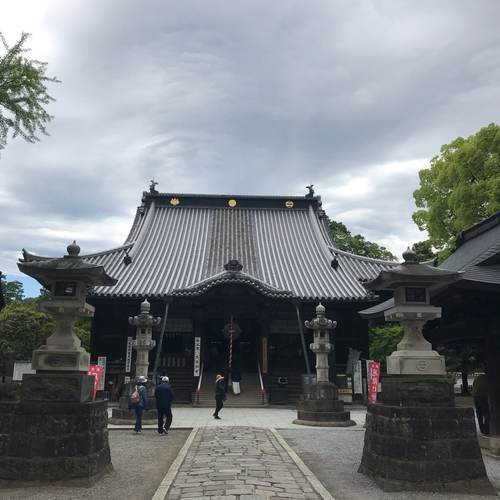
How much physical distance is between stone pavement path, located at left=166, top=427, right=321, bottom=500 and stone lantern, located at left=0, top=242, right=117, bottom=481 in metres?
1.59

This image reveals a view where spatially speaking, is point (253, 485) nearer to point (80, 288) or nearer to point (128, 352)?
point (80, 288)

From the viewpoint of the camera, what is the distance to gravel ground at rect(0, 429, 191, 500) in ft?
21.4

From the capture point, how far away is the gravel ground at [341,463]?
6.73 m

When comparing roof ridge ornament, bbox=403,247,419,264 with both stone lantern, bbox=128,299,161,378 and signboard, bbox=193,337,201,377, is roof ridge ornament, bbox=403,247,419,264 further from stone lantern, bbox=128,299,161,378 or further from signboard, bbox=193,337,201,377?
signboard, bbox=193,337,201,377

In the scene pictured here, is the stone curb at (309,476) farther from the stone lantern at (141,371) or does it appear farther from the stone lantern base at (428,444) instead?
the stone lantern at (141,371)

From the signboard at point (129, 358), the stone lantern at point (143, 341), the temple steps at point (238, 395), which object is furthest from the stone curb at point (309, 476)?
the signboard at point (129, 358)

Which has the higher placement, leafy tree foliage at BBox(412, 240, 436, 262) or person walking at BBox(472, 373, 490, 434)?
leafy tree foliage at BBox(412, 240, 436, 262)

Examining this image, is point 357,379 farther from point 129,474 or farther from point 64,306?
point 64,306

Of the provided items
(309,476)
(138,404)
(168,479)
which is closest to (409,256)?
(309,476)

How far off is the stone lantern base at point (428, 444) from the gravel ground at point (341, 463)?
0.84 feet

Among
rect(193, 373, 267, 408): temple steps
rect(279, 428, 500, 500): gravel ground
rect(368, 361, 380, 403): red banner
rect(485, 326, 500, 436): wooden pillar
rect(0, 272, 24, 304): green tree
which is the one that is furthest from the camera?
rect(0, 272, 24, 304): green tree

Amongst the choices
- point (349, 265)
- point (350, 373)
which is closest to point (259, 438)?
point (350, 373)

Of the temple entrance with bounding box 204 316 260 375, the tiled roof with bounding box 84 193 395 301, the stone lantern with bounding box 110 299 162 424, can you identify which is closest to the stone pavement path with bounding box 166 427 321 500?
the stone lantern with bounding box 110 299 162 424

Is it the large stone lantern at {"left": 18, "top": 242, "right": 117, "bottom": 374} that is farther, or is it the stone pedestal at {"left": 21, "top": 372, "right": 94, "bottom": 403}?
the large stone lantern at {"left": 18, "top": 242, "right": 117, "bottom": 374}
